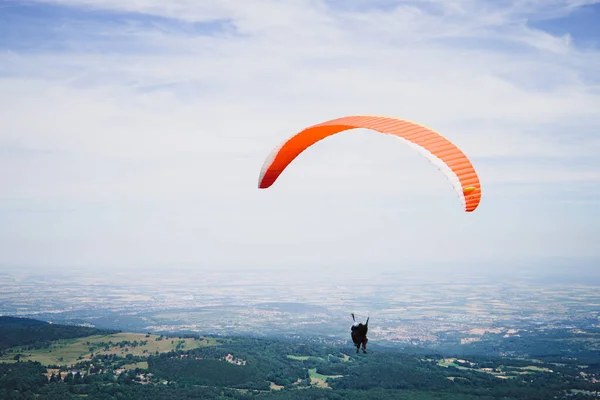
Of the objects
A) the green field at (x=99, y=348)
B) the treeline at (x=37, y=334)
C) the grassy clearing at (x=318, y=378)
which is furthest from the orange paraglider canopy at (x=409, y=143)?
the treeline at (x=37, y=334)

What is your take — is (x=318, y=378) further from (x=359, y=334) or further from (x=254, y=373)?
(x=359, y=334)

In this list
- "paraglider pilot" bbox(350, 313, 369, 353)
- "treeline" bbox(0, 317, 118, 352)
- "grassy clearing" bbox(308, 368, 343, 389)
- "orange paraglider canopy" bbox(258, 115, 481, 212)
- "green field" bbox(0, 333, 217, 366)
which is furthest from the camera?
"treeline" bbox(0, 317, 118, 352)

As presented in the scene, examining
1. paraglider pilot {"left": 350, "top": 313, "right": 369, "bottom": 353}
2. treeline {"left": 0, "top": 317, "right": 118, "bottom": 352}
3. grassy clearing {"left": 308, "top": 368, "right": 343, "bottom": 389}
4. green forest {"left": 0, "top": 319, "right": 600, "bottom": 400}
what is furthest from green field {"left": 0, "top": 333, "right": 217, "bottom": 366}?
paraglider pilot {"left": 350, "top": 313, "right": 369, "bottom": 353}

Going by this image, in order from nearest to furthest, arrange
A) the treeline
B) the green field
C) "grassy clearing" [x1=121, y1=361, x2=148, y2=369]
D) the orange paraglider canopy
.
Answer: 1. the orange paraglider canopy
2. "grassy clearing" [x1=121, y1=361, x2=148, y2=369]
3. the green field
4. the treeline

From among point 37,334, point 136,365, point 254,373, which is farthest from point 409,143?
point 37,334

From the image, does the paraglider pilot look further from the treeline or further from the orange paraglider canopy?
the treeline

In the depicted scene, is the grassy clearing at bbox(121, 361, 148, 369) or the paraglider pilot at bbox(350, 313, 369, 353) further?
the grassy clearing at bbox(121, 361, 148, 369)

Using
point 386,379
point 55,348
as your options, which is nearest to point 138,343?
point 55,348
